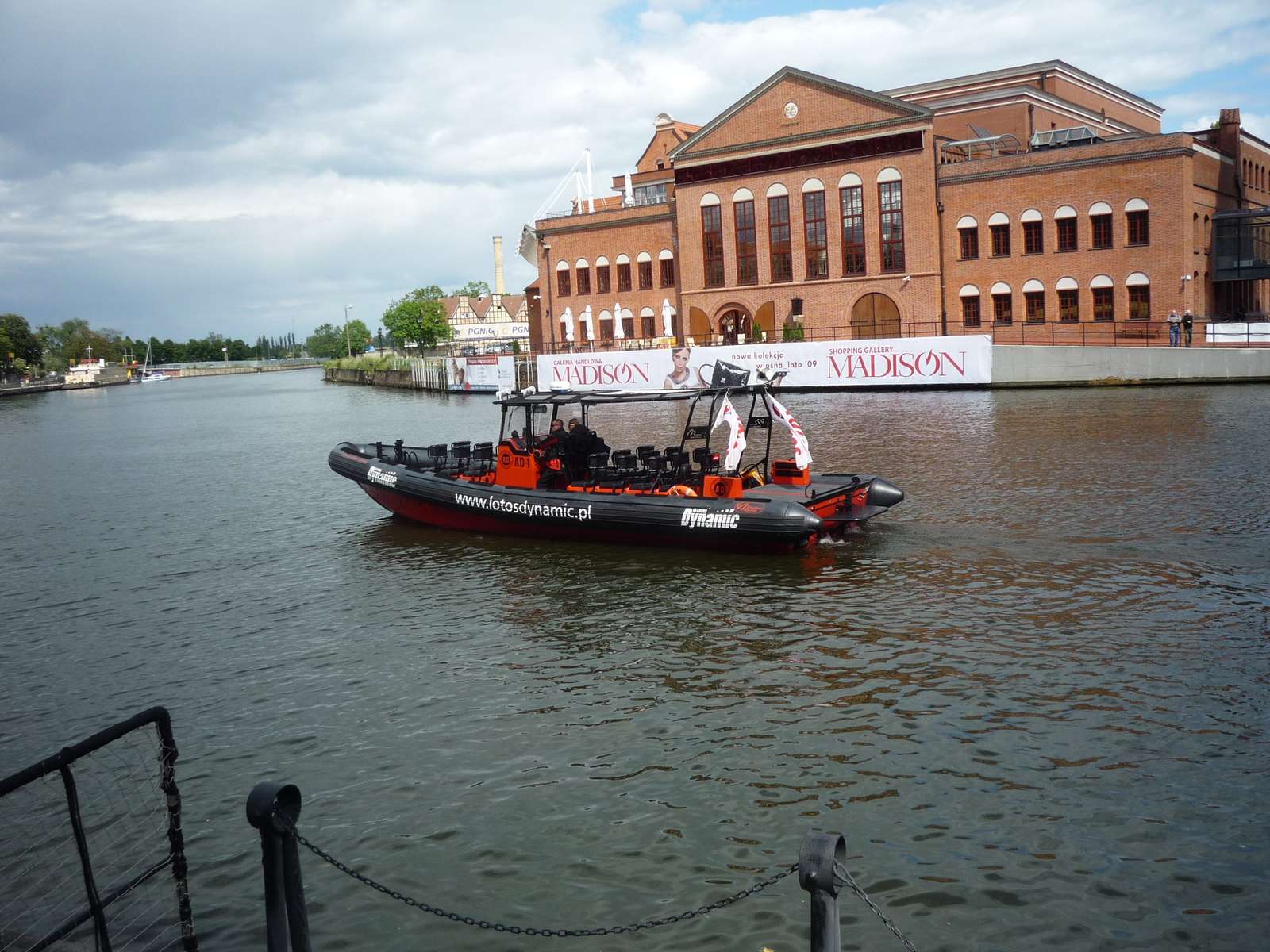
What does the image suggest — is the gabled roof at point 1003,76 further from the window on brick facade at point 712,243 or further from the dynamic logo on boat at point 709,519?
the dynamic logo on boat at point 709,519

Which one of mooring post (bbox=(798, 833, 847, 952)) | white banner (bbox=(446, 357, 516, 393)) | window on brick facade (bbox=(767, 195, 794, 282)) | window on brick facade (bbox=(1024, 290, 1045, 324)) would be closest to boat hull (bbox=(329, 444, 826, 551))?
mooring post (bbox=(798, 833, 847, 952))

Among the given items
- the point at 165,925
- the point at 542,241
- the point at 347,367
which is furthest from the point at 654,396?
the point at 347,367

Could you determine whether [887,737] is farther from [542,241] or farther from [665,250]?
[542,241]

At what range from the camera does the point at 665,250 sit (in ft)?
201

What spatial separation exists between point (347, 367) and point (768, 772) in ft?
376

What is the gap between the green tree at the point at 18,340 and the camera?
138750 mm

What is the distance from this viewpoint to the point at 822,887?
4375mm

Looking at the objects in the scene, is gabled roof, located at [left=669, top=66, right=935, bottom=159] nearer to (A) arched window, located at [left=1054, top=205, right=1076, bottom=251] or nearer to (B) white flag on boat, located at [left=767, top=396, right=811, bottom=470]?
(A) arched window, located at [left=1054, top=205, right=1076, bottom=251]

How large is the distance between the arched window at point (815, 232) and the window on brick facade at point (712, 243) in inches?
192

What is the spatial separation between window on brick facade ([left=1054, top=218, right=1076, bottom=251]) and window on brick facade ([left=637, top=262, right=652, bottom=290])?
22.8m

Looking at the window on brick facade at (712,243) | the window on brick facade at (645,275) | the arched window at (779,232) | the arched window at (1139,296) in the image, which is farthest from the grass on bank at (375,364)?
the arched window at (1139,296)

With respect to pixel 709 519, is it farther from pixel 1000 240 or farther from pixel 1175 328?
pixel 1000 240

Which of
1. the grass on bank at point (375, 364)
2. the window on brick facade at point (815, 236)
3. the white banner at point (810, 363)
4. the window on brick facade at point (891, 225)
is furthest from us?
the grass on bank at point (375, 364)

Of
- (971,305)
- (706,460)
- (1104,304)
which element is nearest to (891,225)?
(971,305)
